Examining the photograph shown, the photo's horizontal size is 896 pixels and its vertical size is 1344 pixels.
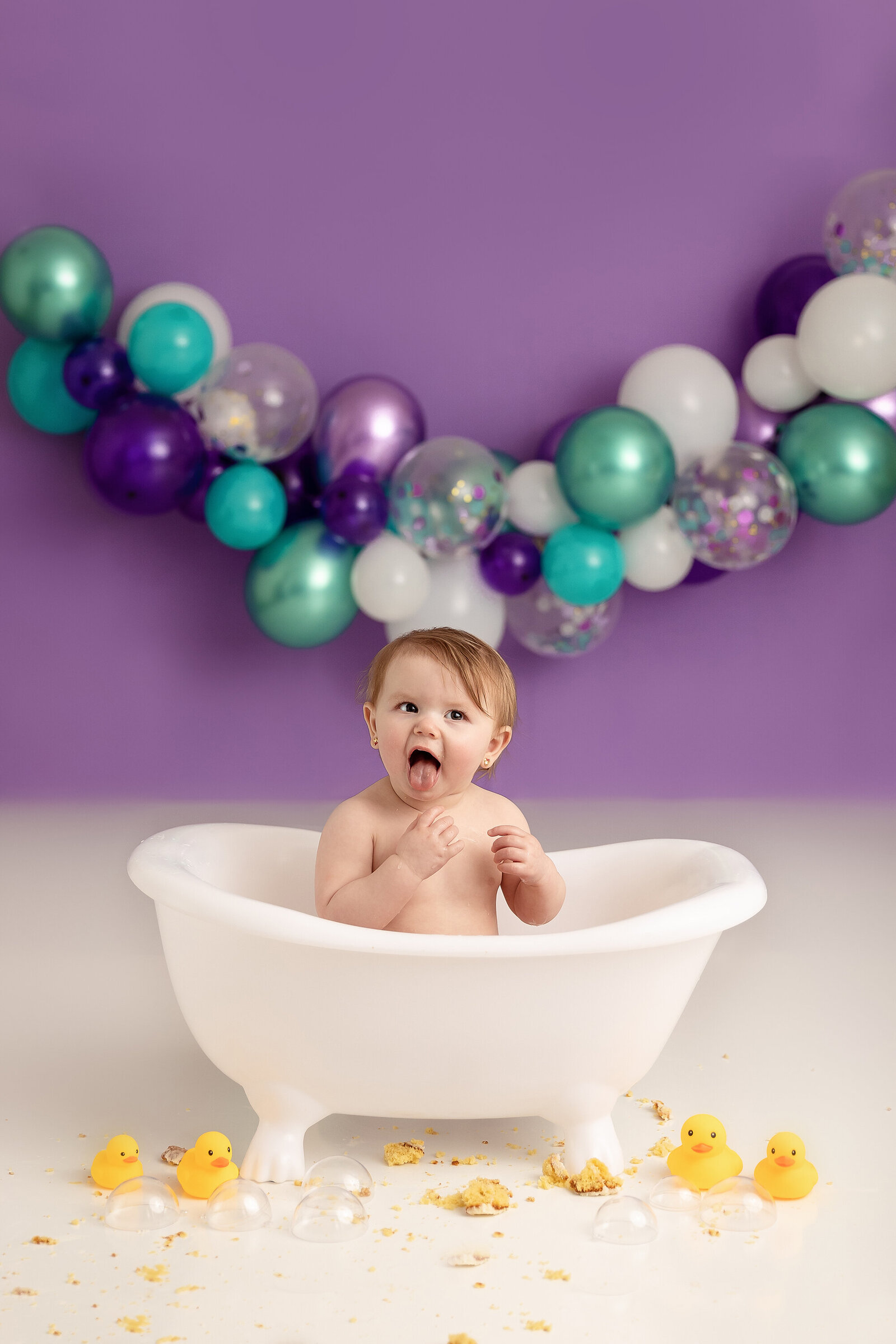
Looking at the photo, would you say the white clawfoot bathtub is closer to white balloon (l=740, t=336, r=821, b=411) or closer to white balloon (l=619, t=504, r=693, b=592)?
white balloon (l=619, t=504, r=693, b=592)

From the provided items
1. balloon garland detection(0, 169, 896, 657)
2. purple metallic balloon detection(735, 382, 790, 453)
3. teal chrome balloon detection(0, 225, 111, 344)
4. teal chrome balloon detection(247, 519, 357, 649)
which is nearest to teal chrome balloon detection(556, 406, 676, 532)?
balloon garland detection(0, 169, 896, 657)

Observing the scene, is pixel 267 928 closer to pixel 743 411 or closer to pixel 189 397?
pixel 189 397

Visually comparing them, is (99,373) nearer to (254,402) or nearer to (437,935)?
(254,402)

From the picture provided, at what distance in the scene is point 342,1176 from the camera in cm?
156

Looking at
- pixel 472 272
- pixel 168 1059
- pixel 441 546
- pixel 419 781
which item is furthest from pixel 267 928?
pixel 472 272

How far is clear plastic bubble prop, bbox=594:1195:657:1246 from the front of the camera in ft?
4.85

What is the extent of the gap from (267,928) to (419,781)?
33cm

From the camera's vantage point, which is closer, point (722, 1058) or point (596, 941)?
point (596, 941)

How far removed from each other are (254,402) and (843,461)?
5.14 feet

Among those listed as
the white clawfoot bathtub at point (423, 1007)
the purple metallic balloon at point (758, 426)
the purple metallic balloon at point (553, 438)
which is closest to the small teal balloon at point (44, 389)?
the purple metallic balloon at point (553, 438)

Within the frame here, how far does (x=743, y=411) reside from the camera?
3883 mm

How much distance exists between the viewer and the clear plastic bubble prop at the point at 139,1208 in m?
1.49

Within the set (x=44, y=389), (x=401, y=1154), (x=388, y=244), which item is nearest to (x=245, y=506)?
(x=44, y=389)

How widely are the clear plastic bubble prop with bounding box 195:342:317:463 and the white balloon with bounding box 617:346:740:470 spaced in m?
0.95
